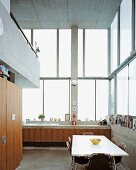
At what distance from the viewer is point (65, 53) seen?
1098 cm

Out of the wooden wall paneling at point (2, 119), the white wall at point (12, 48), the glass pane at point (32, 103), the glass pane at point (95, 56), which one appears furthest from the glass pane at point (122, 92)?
the wooden wall paneling at point (2, 119)

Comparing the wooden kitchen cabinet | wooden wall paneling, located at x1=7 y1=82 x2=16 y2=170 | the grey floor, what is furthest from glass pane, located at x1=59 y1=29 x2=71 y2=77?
wooden wall paneling, located at x1=7 y1=82 x2=16 y2=170

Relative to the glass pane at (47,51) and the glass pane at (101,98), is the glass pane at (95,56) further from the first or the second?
the glass pane at (47,51)

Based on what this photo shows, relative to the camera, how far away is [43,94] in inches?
425

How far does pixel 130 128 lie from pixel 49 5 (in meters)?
4.55

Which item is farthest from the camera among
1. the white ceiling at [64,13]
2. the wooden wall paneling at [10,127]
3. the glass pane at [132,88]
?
the white ceiling at [64,13]

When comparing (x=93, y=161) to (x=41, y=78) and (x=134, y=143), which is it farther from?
(x=41, y=78)

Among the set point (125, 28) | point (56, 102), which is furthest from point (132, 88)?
point (56, 102)

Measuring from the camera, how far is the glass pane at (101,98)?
10812 millimetres

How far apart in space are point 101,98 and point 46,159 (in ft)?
12.9

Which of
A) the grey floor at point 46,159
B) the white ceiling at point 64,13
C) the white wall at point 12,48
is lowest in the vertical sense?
the grey floor at point 46,159

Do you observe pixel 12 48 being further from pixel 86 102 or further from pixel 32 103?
pixel 86 102

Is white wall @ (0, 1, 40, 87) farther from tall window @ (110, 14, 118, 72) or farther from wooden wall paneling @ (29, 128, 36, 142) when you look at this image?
tall window @ (110, 14, 118, 72)

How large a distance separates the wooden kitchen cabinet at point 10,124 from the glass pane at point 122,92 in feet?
10.3
